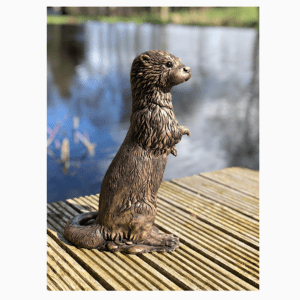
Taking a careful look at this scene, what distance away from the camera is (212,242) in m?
3.21

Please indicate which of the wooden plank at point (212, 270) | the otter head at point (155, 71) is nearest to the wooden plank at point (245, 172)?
the wooden plank at point (212, 270)

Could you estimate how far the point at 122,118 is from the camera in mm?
8203

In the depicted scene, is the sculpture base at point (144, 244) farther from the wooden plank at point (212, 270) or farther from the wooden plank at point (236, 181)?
the wooden plank at point (236, 181)

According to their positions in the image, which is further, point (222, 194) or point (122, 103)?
point (122, 103)

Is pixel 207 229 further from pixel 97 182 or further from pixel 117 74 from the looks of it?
pixel 117 74

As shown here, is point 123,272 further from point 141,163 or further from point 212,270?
point 141,163

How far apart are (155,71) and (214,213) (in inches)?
75.3

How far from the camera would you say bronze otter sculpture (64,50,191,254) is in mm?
2727

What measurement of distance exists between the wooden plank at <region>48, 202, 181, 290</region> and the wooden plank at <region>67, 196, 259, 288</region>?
587mm

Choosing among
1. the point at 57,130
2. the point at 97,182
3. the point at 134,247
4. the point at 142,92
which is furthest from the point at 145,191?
the point at 57,130

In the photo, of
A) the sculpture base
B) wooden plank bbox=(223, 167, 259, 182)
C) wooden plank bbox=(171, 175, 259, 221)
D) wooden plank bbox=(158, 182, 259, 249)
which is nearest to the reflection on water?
wooden plank bbox=(223, 167, 259, 182)

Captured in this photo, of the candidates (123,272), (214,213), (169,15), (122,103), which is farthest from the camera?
(169,15)

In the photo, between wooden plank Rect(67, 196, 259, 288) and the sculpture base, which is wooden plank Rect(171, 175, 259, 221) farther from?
the sculpture base

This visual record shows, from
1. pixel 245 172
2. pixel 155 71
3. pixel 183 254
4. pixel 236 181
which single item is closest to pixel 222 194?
pixel 236 181
